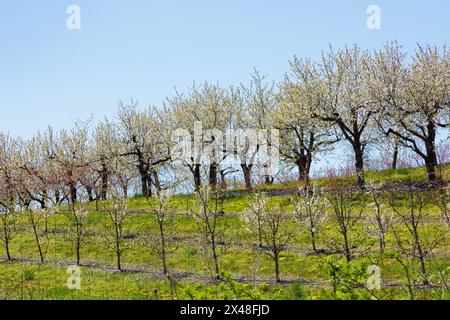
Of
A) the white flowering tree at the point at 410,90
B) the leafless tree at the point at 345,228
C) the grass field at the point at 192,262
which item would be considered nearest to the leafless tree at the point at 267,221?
the grass field at the point at 192,262

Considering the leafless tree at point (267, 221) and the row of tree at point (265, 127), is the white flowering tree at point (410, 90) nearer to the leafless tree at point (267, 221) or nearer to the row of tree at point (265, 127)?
the row of tree at point (265, 127)

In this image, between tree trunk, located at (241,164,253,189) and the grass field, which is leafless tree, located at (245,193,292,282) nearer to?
the grass field

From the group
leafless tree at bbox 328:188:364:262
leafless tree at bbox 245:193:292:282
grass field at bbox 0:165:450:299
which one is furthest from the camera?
leafless tree at bbox 245:193:292:282

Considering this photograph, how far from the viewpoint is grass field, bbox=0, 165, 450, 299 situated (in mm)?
14359

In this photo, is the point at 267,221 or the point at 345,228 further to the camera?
the point at 267,221

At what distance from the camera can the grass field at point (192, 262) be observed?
14359 millimetres

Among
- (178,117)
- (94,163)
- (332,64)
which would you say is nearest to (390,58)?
(332,64)

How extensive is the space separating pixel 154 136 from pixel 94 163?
8166mm

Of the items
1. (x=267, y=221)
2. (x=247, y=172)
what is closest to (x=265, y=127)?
(x=247, y=172)

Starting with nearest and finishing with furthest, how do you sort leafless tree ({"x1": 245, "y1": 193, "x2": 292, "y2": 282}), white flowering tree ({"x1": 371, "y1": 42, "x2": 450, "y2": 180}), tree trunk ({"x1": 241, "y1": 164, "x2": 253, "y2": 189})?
leafless tree ({"x1": 245, "y1": 193, "x2": 292, "y2": 282}) → white flowering tree ({"x1": 371, "y1": 42, "x2": 450, "y2": 180}) → tree trunk ({"x1": 241, "y1": 164, "x2": 253, "y2": 189})

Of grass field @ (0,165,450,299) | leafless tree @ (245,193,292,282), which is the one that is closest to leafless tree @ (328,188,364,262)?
grass field @ (0,165,450,299)

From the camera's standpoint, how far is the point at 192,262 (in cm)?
2105

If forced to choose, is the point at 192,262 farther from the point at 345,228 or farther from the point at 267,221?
the point at 345,228
